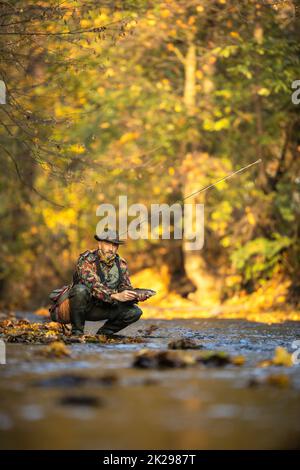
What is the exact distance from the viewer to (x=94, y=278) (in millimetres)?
14062

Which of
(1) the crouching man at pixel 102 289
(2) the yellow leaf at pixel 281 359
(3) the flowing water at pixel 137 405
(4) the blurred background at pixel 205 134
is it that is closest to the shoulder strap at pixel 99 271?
(1) the crouching man at pixel 102 289

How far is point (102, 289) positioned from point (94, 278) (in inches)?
8.0

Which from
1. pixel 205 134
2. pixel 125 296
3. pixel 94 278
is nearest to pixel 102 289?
pixel 94 278

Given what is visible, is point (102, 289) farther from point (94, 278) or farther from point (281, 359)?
point (281, 359)

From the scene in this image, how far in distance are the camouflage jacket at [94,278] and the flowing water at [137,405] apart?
78.9 inches

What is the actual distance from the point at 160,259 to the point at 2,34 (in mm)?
15061

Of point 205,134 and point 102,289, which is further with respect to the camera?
point 205,134

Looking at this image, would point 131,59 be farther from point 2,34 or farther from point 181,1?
point 2,34

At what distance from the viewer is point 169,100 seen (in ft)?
82.0

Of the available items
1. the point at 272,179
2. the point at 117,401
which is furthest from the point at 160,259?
the point at 117,401

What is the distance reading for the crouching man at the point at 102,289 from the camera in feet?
45.9

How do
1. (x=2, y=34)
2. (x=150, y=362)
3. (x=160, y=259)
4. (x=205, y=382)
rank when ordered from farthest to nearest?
(x=160, y=259) → (x=2, y=34) → (x=150, y=362) → (x=205, y=382)

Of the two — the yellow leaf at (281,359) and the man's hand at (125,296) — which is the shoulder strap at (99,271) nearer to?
the man's hand at (125,296)
